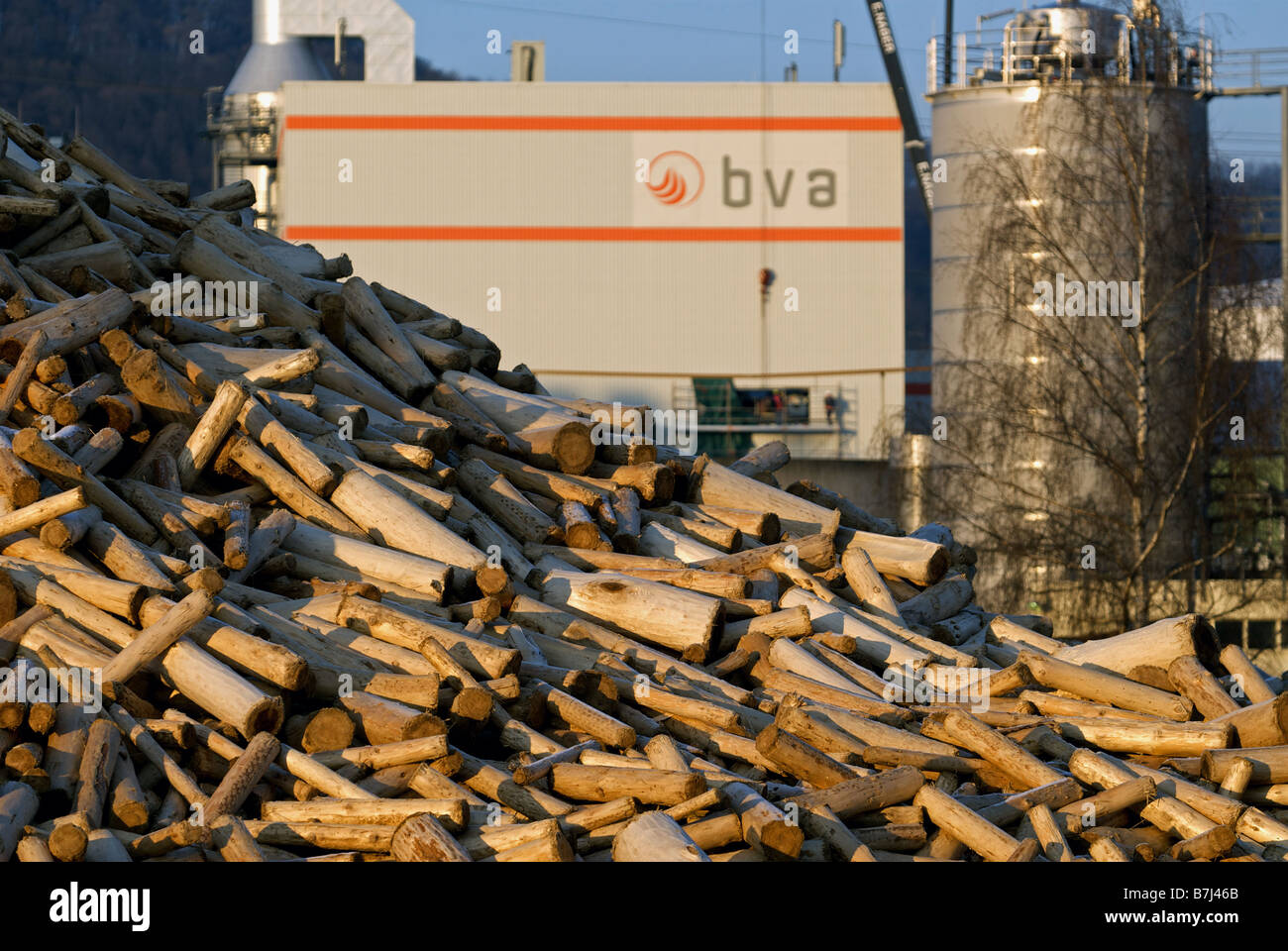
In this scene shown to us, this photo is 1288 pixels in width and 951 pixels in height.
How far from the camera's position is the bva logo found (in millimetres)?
46594

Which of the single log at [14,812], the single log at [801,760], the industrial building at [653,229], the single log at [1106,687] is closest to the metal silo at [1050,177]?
the industrial building at [653,229]

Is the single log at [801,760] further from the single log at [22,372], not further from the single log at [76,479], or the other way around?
the single log at [22,372]

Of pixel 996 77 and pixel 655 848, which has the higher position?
pixel 996 77

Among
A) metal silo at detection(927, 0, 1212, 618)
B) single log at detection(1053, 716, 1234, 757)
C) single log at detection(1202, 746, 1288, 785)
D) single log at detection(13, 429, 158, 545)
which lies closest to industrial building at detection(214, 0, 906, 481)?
metal silo at detection(927, 0, 1212, 618)

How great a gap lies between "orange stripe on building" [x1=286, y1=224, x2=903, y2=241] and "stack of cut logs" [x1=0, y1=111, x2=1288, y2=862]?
114 ft

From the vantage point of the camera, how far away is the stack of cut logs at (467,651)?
23.8 ft

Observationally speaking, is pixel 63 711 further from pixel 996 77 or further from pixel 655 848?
pixel 996 77

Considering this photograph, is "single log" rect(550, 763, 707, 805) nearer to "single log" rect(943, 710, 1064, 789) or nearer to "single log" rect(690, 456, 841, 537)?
"single log" rect(943, 710, 1064, 789)

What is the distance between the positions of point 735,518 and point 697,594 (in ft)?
6.18

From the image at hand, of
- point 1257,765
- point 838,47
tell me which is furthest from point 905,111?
point 1257,765

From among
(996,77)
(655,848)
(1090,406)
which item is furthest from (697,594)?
(996,77)

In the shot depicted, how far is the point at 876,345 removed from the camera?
4778 cm

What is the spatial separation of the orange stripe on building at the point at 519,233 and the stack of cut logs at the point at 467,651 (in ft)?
114

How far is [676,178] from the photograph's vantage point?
153 ft
